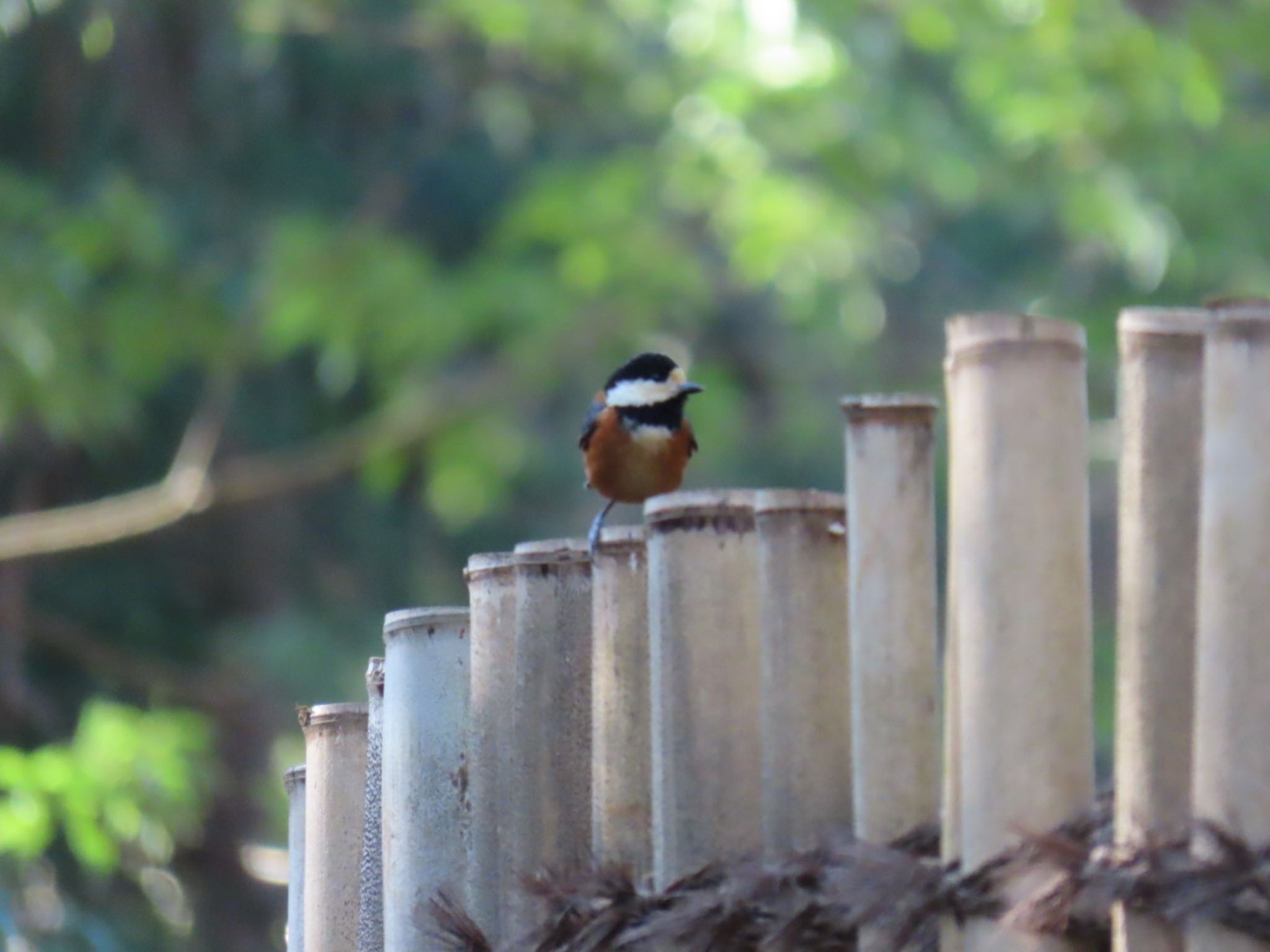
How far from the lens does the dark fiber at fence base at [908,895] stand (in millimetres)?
1153

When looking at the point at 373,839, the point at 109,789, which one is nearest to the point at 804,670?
the point at 373,839

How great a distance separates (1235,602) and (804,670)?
371mm

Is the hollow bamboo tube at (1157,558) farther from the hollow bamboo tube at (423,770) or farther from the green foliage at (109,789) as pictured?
the green foliage at (109,789)

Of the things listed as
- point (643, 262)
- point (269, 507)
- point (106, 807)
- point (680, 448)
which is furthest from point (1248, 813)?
point (269, 507)

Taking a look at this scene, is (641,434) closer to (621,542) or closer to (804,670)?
(621,542)

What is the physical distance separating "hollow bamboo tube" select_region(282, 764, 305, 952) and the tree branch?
4.65 metres

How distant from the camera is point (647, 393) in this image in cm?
416

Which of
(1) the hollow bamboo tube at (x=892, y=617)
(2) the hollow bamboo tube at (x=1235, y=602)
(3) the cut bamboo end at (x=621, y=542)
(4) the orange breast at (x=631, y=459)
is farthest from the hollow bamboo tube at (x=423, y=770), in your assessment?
(4) the orange breast at (x=631, y=459)

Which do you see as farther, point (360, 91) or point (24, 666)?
point (360, 91)

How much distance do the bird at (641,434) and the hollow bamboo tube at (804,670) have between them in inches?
104

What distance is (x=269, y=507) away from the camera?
923cm

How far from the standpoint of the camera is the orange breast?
4.15 meters

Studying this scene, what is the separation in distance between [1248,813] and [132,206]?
7079mm

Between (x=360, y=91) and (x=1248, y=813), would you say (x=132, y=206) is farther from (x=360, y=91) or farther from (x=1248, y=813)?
(x=1248, y=813)
